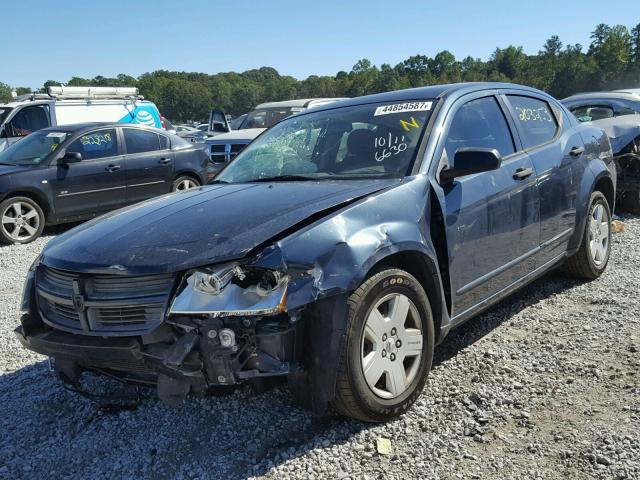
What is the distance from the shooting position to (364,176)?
11.2ft

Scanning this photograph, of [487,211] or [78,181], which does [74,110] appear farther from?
[487,211]

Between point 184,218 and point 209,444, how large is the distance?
115cm

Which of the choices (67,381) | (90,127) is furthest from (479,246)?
(90,127)

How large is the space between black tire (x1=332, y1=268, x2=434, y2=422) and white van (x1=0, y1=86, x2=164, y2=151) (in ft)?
40.4

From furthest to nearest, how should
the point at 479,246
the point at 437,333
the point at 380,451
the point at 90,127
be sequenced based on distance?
the point at 90,127, the point at 479,246, the point at 437,333, the point at 380,451

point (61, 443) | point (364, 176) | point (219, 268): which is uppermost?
point (364, 176)

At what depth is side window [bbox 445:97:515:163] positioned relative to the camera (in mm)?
3672

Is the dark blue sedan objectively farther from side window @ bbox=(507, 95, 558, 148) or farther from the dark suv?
the dark suv

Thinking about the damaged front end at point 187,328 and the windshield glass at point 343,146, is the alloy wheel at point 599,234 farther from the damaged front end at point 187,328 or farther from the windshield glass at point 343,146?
the damaged front end at point 187,328

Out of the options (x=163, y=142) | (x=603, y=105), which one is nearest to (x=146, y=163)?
(x=163, y=142)

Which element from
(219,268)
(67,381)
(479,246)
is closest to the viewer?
(219,268)

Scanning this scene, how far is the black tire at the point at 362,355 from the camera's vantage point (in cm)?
271

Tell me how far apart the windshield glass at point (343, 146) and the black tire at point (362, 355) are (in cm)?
70

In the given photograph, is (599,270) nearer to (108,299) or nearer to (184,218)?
(184,218)
